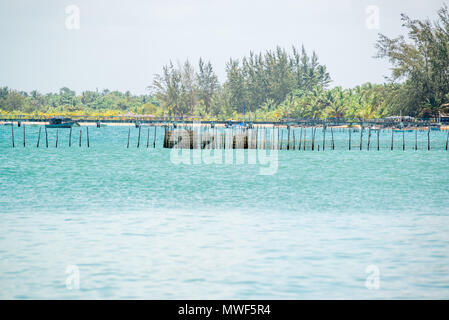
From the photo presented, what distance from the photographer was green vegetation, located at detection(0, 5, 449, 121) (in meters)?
112

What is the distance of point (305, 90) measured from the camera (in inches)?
A: 6373

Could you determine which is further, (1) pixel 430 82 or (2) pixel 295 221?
(1) pixel 430 82

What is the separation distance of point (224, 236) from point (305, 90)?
14185cm

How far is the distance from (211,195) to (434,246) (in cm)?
1632

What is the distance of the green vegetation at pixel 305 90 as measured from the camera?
11194cm

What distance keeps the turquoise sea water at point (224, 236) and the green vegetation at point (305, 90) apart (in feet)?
231

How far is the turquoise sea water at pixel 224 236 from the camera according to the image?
54.3 feet

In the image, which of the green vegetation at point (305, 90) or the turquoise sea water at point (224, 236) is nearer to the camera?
the turquoise sea water at point (224, 236)

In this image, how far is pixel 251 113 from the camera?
165750 mm

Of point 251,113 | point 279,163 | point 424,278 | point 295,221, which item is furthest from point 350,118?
point 424,278

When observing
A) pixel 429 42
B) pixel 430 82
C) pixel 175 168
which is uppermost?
pixel 429 42

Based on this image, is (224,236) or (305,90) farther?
(305,90)

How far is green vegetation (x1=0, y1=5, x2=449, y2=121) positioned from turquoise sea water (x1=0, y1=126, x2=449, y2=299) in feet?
231
